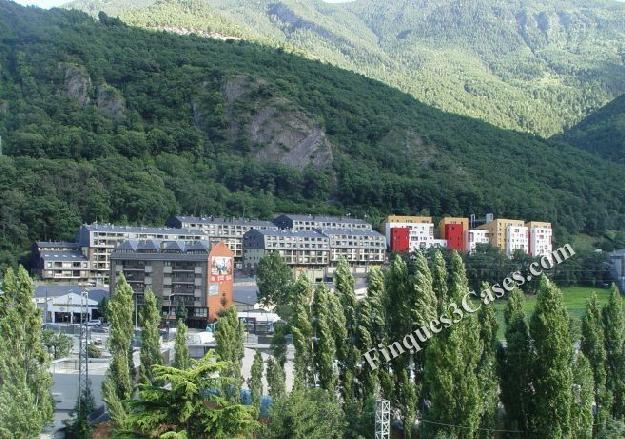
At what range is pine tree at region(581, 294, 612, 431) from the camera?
1073 inches

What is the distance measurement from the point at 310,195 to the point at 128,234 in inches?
1201

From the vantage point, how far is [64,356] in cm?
4491

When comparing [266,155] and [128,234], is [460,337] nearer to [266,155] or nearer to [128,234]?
[128,234]

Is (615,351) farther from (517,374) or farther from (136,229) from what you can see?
(136,229)

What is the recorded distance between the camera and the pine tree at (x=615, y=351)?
27.7m

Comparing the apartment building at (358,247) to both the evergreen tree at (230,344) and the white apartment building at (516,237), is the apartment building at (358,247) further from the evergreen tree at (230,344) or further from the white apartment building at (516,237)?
the evergreen tree at (230,344)

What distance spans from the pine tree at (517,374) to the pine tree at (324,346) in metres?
5.55

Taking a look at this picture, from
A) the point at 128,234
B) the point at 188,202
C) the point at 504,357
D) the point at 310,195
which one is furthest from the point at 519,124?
the point at 504,357

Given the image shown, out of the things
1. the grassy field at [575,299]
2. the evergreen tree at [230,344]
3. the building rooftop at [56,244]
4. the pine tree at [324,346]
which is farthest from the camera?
the building rooftop at [56,244]

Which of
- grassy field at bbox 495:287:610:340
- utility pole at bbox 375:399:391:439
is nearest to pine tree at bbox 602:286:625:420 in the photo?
utility pole at bbox 375:399:391:439

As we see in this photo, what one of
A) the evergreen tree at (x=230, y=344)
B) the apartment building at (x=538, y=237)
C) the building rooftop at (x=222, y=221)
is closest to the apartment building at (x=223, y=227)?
the building rooftop at (x=222, y=221)

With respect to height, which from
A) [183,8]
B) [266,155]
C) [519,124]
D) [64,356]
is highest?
[183,8]

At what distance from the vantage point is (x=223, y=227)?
85.0 meters

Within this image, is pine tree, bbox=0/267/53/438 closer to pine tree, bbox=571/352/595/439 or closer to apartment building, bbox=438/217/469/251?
pine tree, bbox=571/352/595/439
